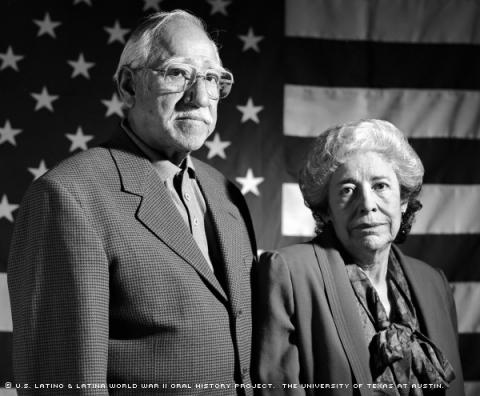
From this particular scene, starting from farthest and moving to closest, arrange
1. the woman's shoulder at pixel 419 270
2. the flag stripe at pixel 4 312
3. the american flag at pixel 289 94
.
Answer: the american flag at pixel 289 94 → the flag stripe at pixel 4 312 → the woman's shoulder at pixel 419 270

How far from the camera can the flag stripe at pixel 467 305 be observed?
10.6 feet

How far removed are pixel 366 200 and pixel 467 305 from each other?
1610mm

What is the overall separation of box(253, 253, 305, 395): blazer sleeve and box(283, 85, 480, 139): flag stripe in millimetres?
1406

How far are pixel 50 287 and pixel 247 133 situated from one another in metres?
1.78

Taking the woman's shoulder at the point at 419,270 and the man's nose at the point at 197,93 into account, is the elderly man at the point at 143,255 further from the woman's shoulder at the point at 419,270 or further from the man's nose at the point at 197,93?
the woman's shoulder at the point at 419,270

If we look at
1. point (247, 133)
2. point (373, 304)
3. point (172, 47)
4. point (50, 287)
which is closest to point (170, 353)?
point (50, 287)

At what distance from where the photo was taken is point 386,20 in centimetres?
329

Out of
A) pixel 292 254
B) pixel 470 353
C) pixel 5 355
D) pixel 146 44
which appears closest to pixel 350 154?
pixel 292 254

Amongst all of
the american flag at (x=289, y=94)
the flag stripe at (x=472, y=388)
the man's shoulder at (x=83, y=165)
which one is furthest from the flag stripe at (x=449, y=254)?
the man's shoulder at (x=83, y=165)

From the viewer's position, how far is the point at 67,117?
3.04 metres

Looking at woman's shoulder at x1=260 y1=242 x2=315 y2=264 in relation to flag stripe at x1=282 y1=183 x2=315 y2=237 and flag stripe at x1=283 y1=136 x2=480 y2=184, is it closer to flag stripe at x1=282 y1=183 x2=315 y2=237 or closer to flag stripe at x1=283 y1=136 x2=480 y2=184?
flag stripe at x1=282 y1=183 x2=315 y2=237

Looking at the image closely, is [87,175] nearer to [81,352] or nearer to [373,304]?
[81,352]

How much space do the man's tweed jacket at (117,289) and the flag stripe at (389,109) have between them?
1450mm

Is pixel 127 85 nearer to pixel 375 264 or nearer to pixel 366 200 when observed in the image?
pixel 366 200
